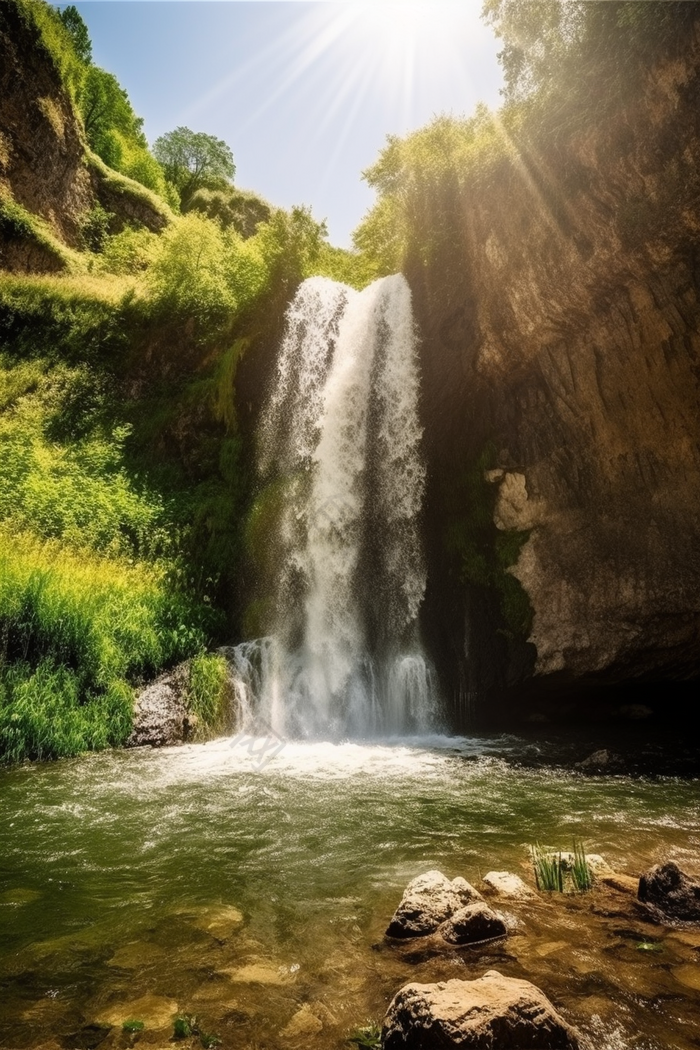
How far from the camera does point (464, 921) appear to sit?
3734 millimetres

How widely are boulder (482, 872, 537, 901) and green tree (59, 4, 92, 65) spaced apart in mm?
51564

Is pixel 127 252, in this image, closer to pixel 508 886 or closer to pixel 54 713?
pixel 54 713

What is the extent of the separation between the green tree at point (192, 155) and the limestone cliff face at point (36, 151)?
23.4 m

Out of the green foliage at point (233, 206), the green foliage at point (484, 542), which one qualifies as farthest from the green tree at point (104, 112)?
the green foliage at point (484, 542)

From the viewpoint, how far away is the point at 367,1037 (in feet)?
9.44

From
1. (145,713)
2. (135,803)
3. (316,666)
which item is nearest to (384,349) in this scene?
(316,666)

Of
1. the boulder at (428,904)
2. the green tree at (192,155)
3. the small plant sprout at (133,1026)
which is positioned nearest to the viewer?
the small plant sprout at (133,1026)

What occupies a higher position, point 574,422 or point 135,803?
point 574,422

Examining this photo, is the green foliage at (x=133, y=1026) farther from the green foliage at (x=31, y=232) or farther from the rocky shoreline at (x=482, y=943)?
the green foliage at (x=31, y=232)

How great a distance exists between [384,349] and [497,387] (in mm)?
3421

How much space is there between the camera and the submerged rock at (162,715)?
33.1ft

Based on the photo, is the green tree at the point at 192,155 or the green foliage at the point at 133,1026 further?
the green tree at the point at 192,155

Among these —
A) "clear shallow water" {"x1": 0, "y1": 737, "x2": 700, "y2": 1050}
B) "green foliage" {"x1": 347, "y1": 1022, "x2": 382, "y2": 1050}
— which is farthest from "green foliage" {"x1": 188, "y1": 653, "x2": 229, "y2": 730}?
"green foliage" {"x1": 347, "y1": 1022, "x2": 382, "y2": 1050}

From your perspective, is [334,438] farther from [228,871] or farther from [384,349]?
[228,871]
